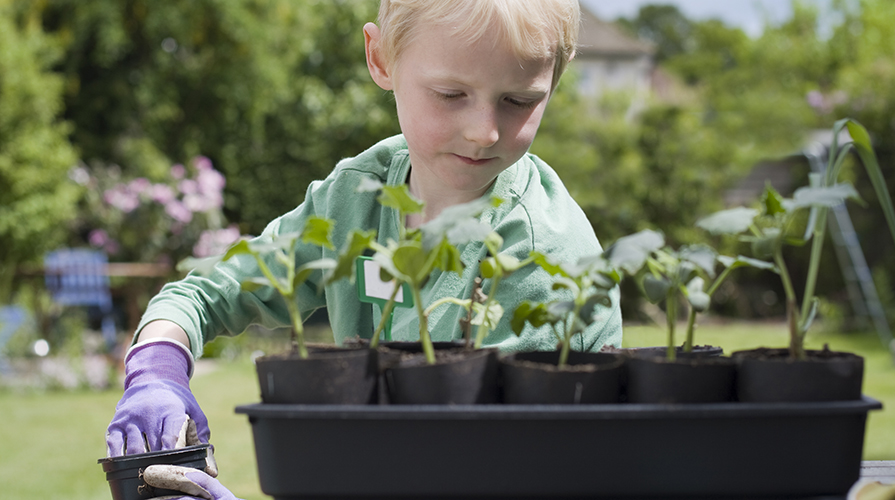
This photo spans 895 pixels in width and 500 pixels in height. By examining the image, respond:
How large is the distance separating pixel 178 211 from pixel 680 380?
19.2 feet

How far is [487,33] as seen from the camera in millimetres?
812

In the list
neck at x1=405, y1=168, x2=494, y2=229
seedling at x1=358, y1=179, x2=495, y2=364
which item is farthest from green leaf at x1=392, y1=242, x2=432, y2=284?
neck at x1=405, y1=168, x2=494, y2=229

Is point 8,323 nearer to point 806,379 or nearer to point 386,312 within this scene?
point 386,312

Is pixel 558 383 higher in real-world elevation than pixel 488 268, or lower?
lower

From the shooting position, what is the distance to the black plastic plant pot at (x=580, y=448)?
0.58 metres

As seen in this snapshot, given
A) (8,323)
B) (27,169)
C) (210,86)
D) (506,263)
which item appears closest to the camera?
(506,263)

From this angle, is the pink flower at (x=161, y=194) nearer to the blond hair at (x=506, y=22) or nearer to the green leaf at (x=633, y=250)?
the blond hair at (x=506, y=22)

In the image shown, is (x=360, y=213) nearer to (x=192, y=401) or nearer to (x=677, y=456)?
(x=192, y=401)

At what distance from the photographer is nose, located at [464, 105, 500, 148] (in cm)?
84

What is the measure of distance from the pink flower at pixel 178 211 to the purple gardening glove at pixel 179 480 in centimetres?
549

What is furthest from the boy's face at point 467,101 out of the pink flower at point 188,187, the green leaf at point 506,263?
the pink flower at point 188,187

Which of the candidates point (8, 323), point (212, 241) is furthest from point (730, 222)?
point (8, 323)

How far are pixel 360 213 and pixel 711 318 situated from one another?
865 centimetres

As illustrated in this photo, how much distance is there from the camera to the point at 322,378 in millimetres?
601
